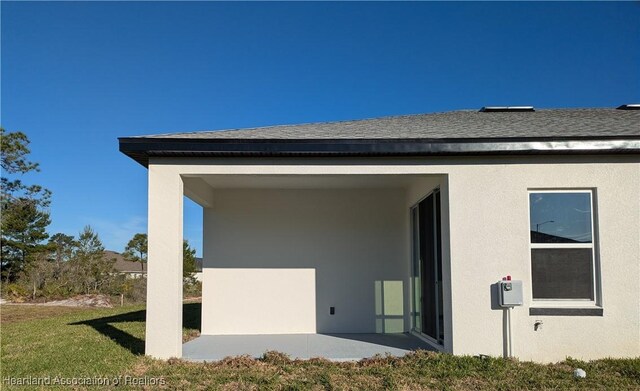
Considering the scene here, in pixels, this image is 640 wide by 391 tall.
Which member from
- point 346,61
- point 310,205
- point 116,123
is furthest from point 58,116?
point 310,205

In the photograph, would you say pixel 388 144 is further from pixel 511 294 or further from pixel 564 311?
pixel 564 311

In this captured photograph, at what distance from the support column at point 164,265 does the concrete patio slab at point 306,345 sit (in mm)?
470

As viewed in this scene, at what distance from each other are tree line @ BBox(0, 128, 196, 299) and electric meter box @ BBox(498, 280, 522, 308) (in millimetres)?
19009

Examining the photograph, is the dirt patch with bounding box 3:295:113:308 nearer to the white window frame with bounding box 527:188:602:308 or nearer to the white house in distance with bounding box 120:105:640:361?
the white house in distance with bounding box 120:105:640:361

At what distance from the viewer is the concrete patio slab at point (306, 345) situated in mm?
7309

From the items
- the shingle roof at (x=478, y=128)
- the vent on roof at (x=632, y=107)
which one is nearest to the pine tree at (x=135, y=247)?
the shingle roof at (x=478, y=128)

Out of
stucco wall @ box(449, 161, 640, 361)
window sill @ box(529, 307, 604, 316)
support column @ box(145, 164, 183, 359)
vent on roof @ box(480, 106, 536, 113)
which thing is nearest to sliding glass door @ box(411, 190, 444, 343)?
stucco wall @ box(449, 161, 640, 361)

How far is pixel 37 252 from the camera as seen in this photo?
1094 inches

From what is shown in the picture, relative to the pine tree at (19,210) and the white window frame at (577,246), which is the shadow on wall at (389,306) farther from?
the pine tree at (19,210)


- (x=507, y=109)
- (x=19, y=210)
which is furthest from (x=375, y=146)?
(x=19, y=210)

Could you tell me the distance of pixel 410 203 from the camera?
987 cm

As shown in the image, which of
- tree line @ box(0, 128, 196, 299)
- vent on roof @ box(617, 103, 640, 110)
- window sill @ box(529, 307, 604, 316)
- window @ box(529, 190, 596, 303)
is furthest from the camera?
tree line @ box(0, 128, 196, 299)

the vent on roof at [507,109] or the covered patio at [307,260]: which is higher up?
the vent on roof at [507,109]

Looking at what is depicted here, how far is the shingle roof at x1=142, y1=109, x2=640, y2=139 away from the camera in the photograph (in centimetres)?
706
